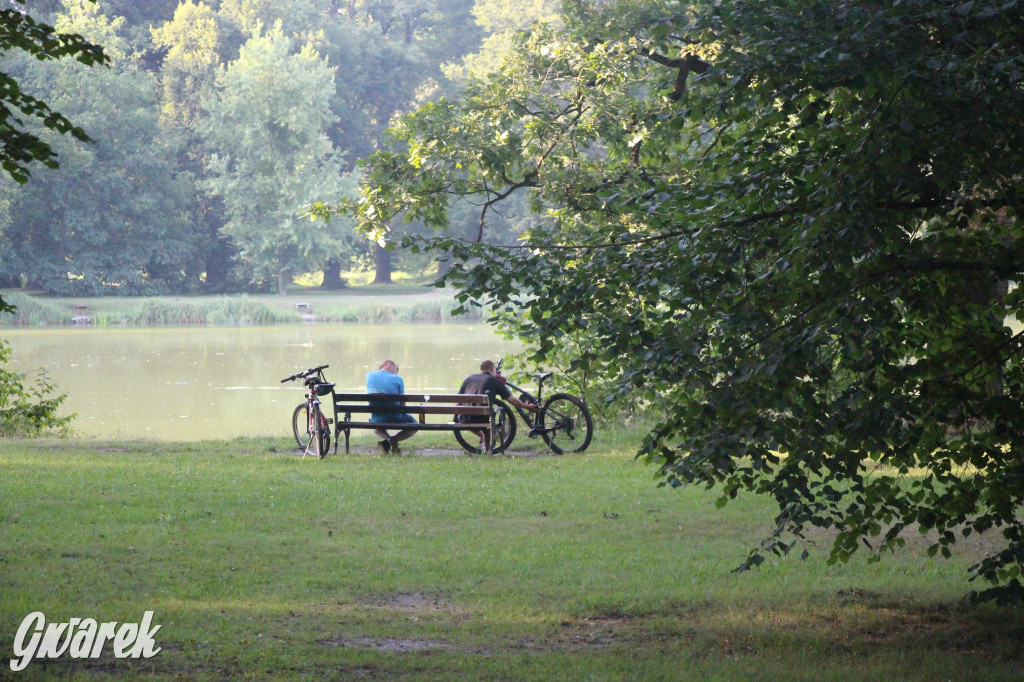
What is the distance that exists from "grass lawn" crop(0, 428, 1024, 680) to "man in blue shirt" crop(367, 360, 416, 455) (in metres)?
2.38

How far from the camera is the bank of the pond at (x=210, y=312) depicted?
1810 inches

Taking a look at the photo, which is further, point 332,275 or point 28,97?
point 332,275

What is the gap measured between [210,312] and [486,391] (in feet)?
119

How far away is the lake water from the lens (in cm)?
1944

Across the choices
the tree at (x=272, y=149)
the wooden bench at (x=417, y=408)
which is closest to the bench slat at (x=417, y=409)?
the wooden bench at (x=417, y=408)

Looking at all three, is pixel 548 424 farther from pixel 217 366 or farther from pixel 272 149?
pixel 272 149

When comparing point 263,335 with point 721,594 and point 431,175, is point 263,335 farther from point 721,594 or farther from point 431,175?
point 721,594

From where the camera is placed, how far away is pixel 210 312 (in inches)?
1847

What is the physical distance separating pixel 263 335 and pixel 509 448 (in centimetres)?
2855

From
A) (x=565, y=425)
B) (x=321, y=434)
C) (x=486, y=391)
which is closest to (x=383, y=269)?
(x=565, y=425)

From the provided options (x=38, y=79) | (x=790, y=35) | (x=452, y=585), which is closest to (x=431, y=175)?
(x=452, y=585)

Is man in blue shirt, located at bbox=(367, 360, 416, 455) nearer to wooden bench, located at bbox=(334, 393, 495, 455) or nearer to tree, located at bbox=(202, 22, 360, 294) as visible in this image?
wooden bench, located at bbox=(334, 393, 495, 455)

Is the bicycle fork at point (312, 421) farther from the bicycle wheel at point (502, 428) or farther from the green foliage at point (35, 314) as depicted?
the green foliage at point (35, 314)

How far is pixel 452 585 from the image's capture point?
263 inches
